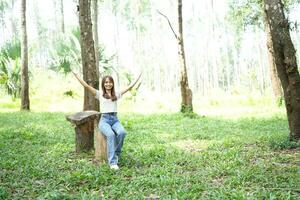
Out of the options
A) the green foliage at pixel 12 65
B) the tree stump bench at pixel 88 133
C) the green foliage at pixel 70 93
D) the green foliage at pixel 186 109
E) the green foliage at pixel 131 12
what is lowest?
the tree stump bench at pixel 88 133

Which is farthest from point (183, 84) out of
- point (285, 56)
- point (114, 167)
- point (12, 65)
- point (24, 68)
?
point (12, 65)

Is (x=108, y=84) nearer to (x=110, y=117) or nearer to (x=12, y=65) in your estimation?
(x=110, y=117)

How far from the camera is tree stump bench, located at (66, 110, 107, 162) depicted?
26.0 ft

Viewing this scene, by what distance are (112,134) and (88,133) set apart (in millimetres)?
1261

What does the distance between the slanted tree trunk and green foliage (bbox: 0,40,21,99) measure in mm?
16921

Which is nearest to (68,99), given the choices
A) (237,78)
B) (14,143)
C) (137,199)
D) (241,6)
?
(241,6)

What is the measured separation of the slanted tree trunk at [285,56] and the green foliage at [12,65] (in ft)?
55.5

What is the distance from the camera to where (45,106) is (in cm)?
2312

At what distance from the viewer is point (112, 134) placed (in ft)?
24.9

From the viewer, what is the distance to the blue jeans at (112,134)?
7.43 meters

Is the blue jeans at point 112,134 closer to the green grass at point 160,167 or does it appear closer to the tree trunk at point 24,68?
the green grass at point 160,167

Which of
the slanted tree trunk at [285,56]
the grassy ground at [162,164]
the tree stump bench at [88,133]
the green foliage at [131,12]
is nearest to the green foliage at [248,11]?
the grassy ground at [162,164]

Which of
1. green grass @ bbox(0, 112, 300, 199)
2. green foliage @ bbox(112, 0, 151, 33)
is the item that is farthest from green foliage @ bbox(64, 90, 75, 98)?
green foliage @ bbox(112, 0, 151, 33)

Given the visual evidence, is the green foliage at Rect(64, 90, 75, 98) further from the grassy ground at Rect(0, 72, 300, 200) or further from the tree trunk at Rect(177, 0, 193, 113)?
the grassy ground at Rect(0, 72, 300, 200)
